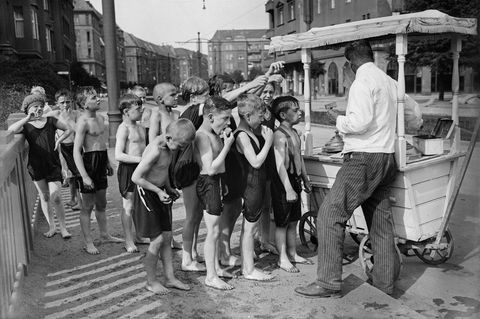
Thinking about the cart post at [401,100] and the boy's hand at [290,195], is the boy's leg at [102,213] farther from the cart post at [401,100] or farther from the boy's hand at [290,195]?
the cart post at [401,100]

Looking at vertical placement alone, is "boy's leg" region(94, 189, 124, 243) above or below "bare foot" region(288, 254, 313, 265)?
above

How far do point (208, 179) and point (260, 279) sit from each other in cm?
93

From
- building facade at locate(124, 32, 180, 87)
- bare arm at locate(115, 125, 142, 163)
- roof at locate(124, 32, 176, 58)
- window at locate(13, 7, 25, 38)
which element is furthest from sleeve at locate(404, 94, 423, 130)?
building facade at locate(124, 32, 180, 87)

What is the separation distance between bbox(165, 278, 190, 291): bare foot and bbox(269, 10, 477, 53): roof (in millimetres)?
2273

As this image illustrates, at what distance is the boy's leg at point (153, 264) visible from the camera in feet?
12.5

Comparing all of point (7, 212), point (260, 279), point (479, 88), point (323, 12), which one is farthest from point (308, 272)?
point (323, 12)

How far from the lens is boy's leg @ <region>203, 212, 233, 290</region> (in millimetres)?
3898

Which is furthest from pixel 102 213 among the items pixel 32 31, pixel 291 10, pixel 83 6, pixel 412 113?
pixel 83 6

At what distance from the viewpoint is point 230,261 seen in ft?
14.8

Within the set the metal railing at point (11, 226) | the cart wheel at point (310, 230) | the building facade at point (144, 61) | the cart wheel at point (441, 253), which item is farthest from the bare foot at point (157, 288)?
the building facade at point (144, 61)

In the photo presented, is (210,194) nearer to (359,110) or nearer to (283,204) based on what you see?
(283,204)

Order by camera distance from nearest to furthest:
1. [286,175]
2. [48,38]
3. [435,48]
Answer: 1. [286,175]
2. [435,48]
3. [48,38]

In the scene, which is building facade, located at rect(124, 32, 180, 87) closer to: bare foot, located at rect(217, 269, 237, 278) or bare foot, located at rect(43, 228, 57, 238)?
bare foot, located at rect(43, 228, 57, 238)

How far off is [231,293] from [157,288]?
56cm
